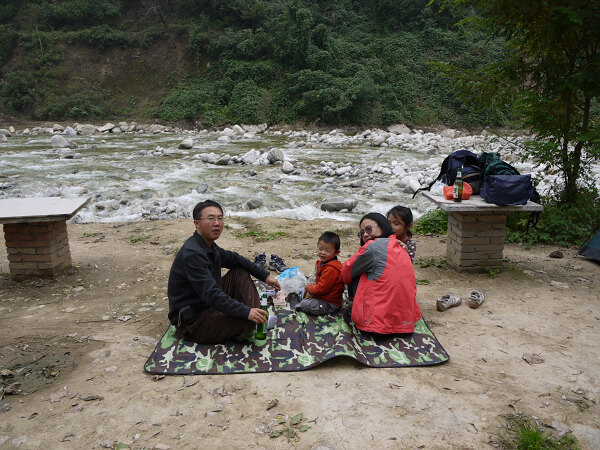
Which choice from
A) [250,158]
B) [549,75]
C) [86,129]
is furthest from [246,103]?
[549,75]

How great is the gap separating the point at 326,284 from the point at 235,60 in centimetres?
3114

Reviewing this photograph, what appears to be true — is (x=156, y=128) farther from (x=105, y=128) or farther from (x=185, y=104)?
(x=185, y=104)

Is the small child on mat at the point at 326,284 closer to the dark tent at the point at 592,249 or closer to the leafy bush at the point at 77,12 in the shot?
the dark tent at the point at 592,249

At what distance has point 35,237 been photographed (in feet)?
15.3

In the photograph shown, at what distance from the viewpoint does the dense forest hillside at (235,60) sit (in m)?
28.1

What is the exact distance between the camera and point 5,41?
3341 cm

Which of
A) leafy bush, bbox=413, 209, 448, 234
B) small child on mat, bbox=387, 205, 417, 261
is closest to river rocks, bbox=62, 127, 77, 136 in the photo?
leafy bush, bbox=413, 209, 448, 234

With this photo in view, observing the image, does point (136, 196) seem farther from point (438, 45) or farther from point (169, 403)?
point (438, 45)

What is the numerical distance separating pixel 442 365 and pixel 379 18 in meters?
37.9

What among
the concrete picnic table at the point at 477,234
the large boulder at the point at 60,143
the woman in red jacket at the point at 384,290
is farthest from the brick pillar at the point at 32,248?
the large boulder at the point at 60,143

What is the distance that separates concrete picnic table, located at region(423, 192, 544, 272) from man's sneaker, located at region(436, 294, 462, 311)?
90 cm

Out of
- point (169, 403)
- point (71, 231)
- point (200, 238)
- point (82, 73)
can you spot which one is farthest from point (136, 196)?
point (82, 73)

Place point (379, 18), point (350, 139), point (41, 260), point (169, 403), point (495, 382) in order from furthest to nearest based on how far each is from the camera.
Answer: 1. point (379, 18)
2. point (350, 139)
3. point (41, 260)
4. point (495, 382)
5. point (169, 403)

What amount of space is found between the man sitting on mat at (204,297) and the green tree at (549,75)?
4.28m
